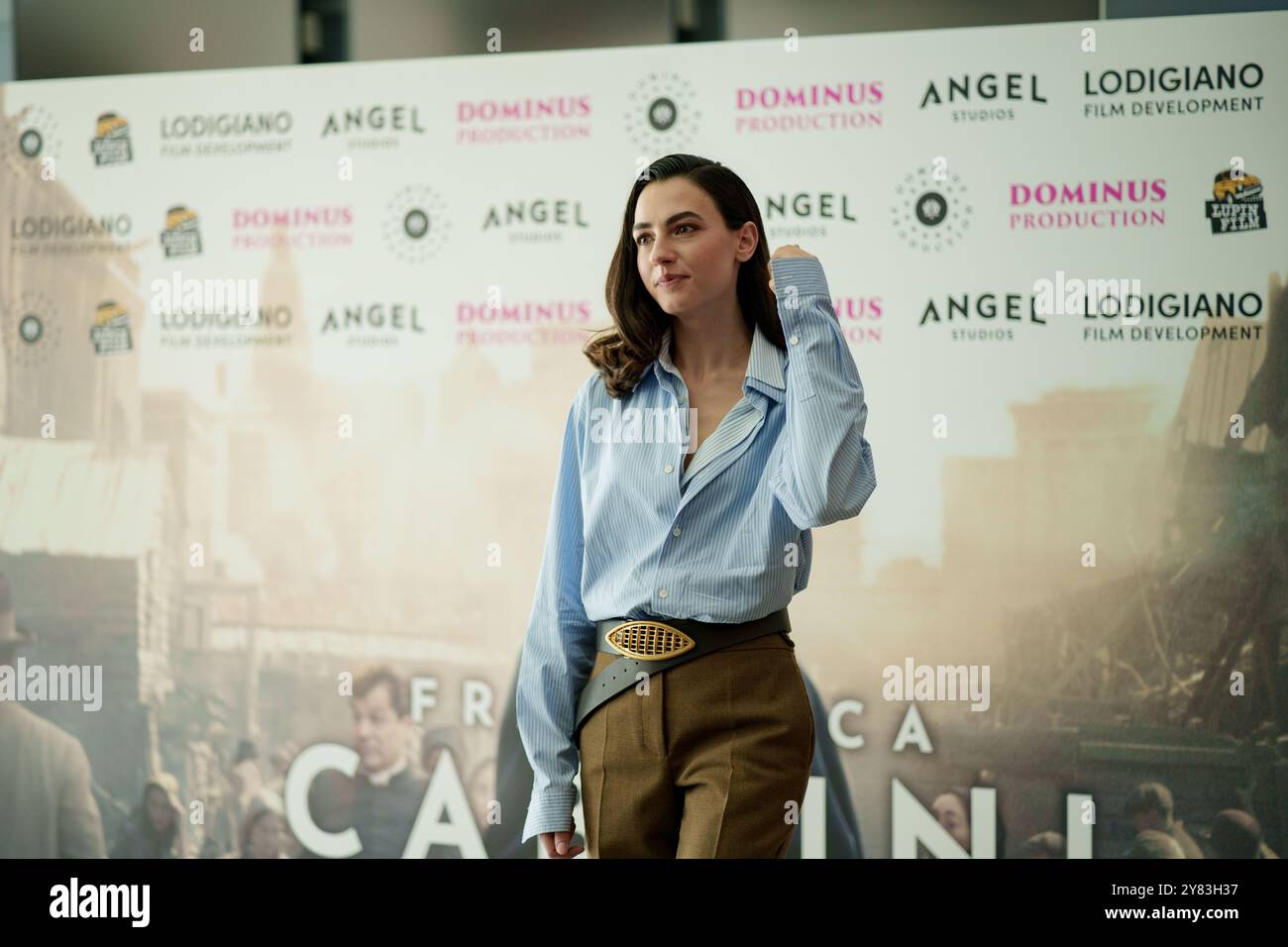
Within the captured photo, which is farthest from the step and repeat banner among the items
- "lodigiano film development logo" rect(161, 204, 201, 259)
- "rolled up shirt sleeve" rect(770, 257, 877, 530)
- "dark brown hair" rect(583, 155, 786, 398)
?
"rolled up shirt sleeve" rect(770, 257, 877, 530)

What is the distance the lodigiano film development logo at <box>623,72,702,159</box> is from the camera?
146 inches

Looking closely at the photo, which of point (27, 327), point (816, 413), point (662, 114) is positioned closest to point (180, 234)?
point (27, 327)

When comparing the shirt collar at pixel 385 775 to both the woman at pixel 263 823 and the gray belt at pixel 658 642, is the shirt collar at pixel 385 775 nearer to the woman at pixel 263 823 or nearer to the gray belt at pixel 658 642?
the woman at pixel 263 823

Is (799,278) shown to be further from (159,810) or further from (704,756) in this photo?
(159,810)

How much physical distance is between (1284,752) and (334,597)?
108 inches

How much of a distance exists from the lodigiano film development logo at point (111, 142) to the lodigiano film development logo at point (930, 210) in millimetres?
2403

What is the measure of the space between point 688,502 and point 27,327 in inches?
122

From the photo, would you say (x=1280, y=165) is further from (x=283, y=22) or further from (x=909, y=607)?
(x=283, y=22)

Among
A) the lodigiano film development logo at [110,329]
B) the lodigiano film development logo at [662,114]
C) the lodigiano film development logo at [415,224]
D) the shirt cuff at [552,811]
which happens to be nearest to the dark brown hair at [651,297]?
the shirt cuff at [552,811]

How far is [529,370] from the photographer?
12.3 feet

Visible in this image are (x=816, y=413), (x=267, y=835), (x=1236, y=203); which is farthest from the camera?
(x=267, y=835)

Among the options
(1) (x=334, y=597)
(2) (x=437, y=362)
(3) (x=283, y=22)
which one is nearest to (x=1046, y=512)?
(2) (x=437, y=362)

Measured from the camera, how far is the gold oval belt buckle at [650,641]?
1.62 meters

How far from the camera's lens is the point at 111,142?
3.96 metres
